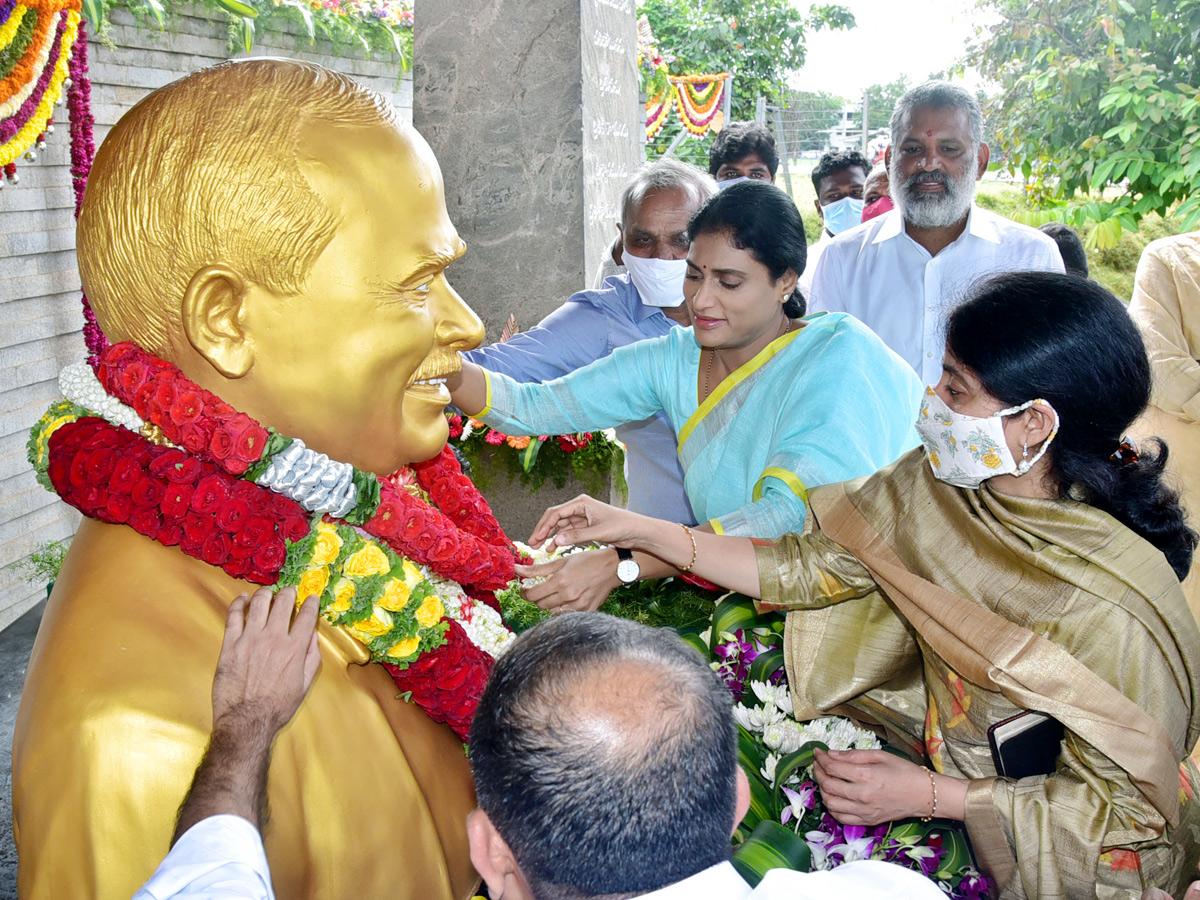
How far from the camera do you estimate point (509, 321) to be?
15.2 ft

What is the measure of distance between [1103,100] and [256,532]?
936cm

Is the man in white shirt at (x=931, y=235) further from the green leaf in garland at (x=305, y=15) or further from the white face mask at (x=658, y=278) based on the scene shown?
the green leaf in garland at (x=305, y=15)

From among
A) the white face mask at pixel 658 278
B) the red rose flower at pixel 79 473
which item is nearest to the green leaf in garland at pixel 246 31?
the white face mask at pixel 658 278

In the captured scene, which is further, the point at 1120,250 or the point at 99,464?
the point at 1120,250

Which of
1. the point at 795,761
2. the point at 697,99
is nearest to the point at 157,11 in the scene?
the point at 795,761

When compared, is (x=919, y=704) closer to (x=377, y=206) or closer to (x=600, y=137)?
(x=377, y=206)

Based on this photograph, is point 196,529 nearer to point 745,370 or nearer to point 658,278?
point 745,370

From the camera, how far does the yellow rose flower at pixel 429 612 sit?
1811mm

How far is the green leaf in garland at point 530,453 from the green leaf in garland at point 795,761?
2114 millimetres

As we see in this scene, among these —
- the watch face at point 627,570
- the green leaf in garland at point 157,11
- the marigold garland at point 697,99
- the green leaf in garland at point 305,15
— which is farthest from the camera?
the marigold garland at point 697,99

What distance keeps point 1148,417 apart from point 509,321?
132 inches

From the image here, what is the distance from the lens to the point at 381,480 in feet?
6.40

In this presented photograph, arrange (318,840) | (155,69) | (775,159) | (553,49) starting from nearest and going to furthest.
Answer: (318,840) → (553,49) → (155,69) → (775,159)

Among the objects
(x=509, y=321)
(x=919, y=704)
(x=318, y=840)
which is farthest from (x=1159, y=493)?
(x=509, y=321)
